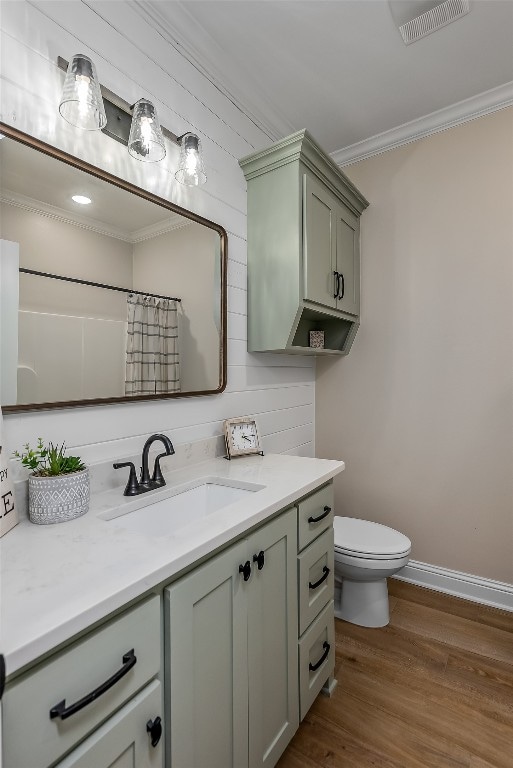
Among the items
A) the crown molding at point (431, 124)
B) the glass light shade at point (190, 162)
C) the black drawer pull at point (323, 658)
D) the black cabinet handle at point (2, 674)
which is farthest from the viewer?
the crown molding at point (431, 124)

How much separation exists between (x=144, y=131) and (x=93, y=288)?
1.92ft

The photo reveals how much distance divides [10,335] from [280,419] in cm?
159

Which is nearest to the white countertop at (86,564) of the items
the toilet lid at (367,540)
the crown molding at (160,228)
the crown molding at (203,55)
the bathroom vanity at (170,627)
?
the bathroom vanity at (170,627)

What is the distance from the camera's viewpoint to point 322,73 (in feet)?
6.42

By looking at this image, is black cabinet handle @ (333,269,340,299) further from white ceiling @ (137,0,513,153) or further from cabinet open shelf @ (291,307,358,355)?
white ceiling @ (137,0,513,153)

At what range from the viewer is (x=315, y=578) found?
147 centimetres

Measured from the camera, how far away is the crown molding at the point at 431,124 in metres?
2.10

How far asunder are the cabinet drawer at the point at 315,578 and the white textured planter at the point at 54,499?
0.77 m

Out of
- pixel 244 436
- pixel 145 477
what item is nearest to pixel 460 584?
pixel 244 436

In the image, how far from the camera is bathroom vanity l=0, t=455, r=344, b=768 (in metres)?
0.63

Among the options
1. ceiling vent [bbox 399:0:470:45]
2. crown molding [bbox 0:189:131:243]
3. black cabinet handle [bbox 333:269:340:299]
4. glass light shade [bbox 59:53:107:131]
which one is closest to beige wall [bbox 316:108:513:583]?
black cabinet handle [bbox 333:269:340:299]

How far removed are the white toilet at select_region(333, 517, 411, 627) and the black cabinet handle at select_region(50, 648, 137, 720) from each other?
1412 mm

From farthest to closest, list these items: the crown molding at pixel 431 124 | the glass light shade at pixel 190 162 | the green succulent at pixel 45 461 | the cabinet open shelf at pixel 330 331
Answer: the cabinet open shelf at pixel 330 331 → the crown molding at pixel 431 124 → the glass light shade at pixel 190 162 → the green succulent at pixel 45 461

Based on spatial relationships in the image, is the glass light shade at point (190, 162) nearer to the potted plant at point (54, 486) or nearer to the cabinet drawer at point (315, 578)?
the potted plant at point (54, 486)
